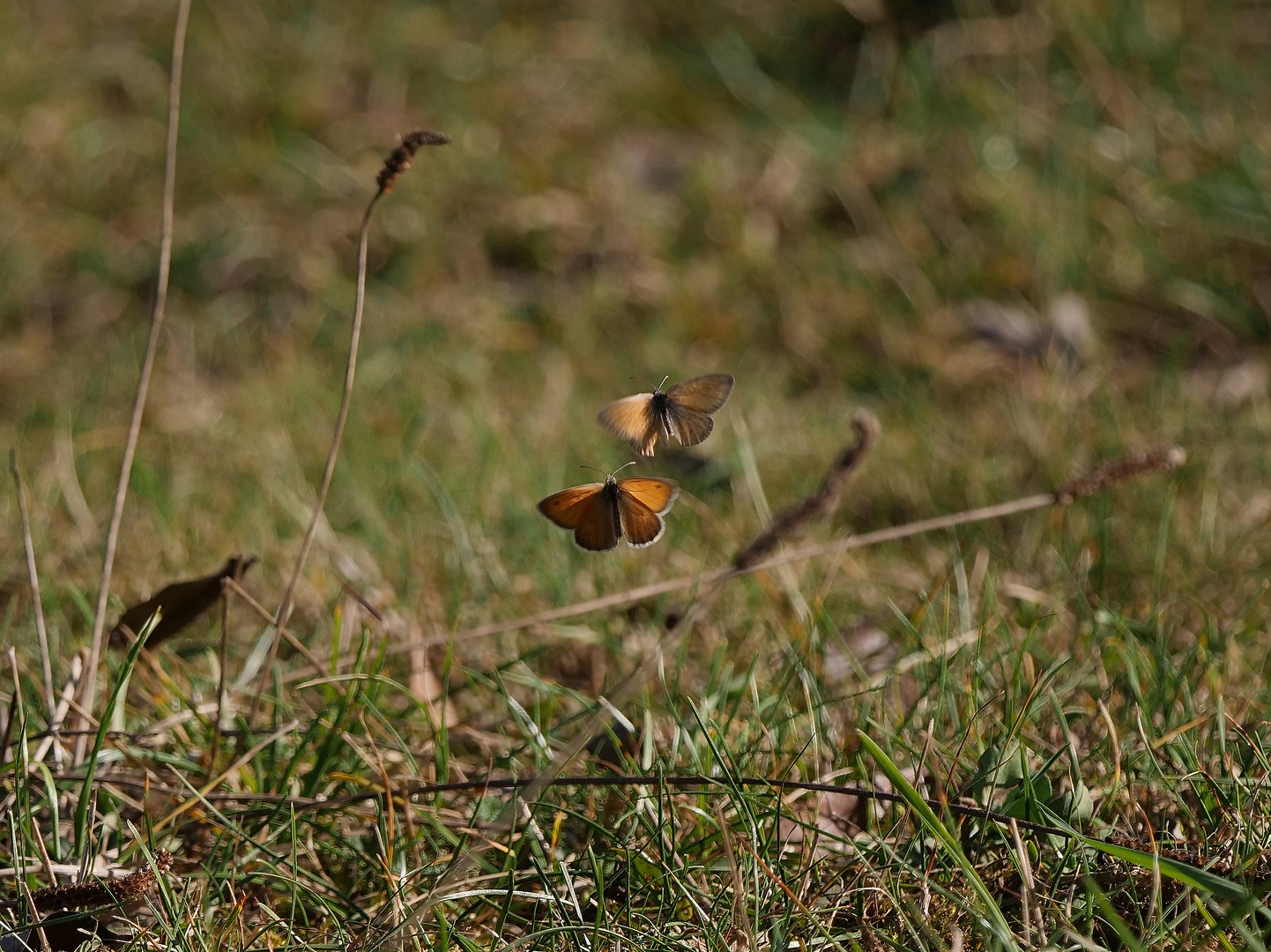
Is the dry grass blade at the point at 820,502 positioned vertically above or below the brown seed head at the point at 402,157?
below

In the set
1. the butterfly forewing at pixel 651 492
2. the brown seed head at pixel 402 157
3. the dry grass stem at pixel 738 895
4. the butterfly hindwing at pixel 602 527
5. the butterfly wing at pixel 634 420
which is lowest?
the dry grass stem at pixel 738 895

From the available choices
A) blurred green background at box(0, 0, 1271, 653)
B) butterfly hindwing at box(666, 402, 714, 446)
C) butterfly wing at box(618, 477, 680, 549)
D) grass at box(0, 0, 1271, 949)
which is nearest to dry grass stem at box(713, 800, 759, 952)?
grass at box(0, 0, 1271, 949)

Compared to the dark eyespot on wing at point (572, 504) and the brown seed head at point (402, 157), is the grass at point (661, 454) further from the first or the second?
the brown seed head at point (402, 157)

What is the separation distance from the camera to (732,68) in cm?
471

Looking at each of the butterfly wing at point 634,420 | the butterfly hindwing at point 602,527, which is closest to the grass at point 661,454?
the butterfly hindwing at point 602,527

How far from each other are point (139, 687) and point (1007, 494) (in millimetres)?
1982

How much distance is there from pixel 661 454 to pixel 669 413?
6.51 ft

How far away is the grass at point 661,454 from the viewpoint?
1608mm

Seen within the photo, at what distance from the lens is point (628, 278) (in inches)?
161

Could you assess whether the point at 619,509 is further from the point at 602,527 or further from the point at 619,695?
the point at 619,695

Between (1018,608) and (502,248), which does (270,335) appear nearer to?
(502,248)

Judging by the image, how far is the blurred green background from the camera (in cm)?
268

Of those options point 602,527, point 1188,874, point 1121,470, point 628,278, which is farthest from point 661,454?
point 1188,874

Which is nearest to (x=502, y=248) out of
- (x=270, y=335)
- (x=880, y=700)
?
(x=270, y=335)
